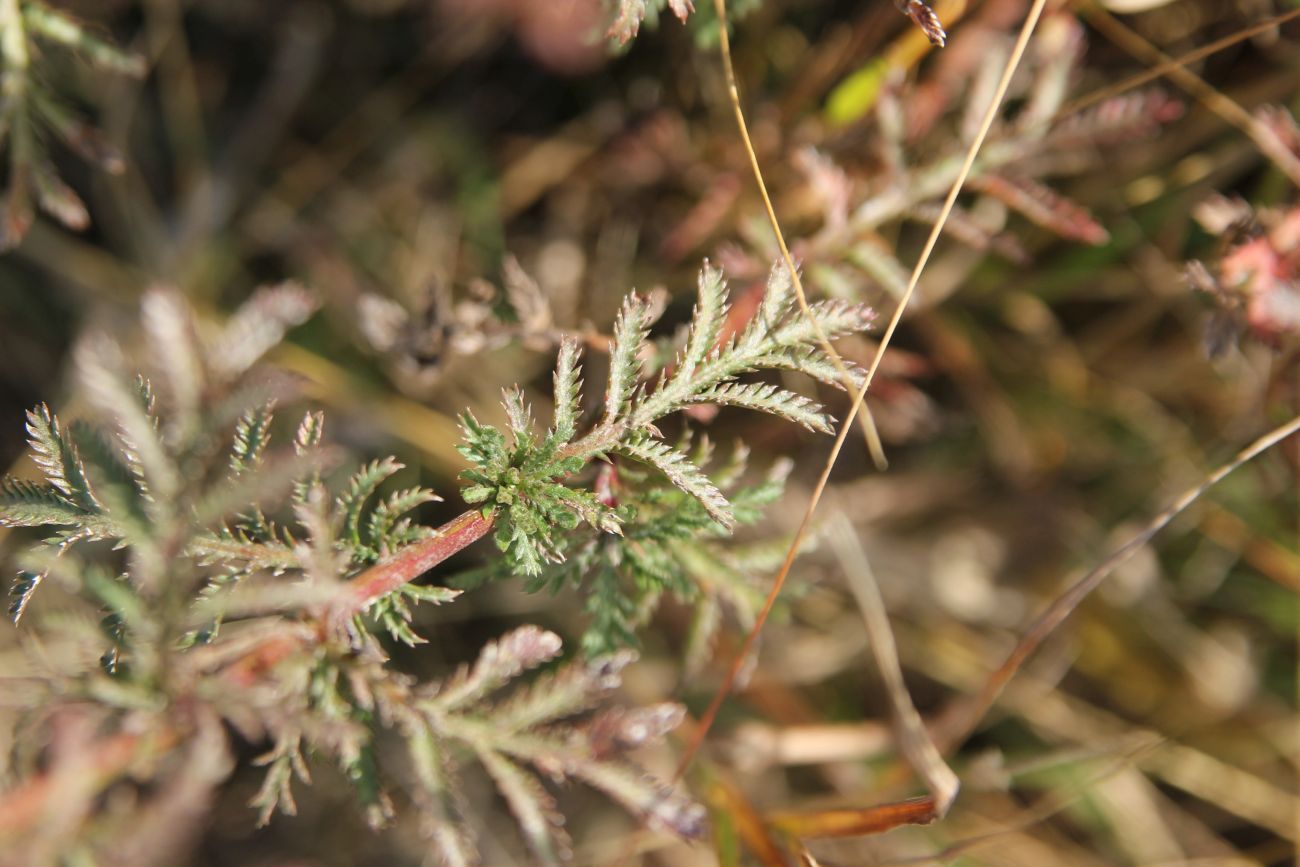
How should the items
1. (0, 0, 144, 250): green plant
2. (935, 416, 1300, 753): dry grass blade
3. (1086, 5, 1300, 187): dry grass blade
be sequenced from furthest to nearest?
(1086, 5, 1300, 187): dry grass blade, (935, 416, 1300, 753): dry grass blade, (0, 0, 144, 250): green plant

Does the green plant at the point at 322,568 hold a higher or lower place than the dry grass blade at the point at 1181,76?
lower

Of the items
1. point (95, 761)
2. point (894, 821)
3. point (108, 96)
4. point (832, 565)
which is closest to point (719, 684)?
point (832, 565)

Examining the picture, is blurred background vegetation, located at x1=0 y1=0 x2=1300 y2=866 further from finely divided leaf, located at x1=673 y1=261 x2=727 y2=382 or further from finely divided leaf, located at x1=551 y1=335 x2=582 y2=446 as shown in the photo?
finely divided leaf, located at x1=551 y1=335 x2=582 y2=446

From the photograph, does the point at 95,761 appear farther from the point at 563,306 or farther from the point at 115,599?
the point at 563,306

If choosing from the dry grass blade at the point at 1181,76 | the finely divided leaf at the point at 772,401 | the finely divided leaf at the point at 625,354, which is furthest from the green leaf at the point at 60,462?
the dry grass blade at the point at 1181,76

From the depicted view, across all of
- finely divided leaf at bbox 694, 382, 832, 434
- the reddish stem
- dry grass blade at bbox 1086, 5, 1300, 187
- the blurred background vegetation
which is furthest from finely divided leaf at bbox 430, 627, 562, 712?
dry grass blade at bbox 1086, 5, 1300, 187

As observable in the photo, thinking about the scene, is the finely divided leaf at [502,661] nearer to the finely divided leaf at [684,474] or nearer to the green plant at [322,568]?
the green plant at [322,568]
